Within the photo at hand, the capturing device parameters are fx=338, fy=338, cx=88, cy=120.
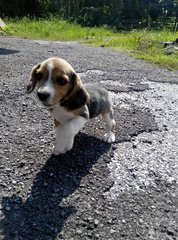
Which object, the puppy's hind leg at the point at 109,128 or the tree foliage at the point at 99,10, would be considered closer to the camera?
the puppy's hind leg at the point at 109,128

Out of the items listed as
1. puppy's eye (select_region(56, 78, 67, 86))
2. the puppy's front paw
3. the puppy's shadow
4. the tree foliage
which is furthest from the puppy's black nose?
the tree foliage

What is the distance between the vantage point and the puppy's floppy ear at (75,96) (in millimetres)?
3072

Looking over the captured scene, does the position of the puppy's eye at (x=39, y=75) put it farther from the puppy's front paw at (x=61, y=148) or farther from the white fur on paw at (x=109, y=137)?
the white fur on paw at (x=109, y=137)

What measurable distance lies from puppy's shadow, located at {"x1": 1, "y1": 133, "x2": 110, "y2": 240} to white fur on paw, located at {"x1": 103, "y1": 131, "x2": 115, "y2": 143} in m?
0.26

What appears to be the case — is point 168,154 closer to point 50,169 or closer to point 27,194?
point 50,169

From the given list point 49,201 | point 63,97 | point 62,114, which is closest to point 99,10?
point 62,114

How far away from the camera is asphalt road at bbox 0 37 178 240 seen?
254 cm

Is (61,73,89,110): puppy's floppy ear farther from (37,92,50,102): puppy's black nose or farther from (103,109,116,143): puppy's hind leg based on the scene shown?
(103,109,116,143): puppy's hind leg

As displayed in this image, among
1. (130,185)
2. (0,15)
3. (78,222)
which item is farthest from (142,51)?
(0,15)

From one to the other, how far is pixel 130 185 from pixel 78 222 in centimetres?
72

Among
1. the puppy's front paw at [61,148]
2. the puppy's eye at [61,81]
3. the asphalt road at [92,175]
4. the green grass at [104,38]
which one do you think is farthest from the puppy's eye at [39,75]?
the green grass at [104,38]

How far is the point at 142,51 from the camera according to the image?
10109mm

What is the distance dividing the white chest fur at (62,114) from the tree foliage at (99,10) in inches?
547

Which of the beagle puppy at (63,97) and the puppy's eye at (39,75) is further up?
the puppy's eye at (39,75)
